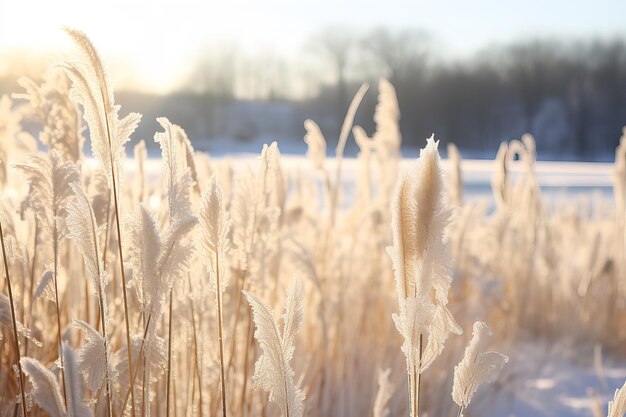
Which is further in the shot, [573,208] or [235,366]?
[573,208]

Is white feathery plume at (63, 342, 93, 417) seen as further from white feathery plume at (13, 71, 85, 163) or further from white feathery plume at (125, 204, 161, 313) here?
white feathery plume at (13, 71, 85, 163)

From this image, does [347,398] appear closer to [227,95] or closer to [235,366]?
[235,366]

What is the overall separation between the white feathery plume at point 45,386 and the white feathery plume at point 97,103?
0.59ft

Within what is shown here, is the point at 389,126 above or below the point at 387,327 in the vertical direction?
above

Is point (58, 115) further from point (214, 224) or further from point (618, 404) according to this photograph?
point (618, 404)

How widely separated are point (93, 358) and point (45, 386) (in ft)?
0.15

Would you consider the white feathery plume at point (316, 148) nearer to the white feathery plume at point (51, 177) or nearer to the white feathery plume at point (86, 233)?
the white feathery plume at point (51, 177)

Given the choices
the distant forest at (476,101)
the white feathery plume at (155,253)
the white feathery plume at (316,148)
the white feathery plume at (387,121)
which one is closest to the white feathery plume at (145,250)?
the white feathery plume at (155,253)

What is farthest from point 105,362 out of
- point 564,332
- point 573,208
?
point 573,208

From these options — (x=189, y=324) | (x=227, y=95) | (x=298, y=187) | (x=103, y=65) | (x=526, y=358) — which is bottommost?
(x=526, y=358)

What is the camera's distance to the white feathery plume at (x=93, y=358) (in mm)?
626

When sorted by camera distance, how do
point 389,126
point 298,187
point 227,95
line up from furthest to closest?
point 227,95, point 298,187, point 389,126

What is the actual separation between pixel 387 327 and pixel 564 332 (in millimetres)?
1055

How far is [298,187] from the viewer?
205 centimetres
